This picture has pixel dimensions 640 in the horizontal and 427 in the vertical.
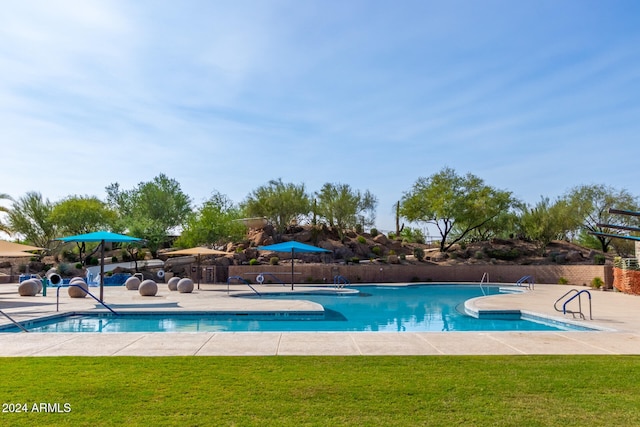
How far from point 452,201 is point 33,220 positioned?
3455cm

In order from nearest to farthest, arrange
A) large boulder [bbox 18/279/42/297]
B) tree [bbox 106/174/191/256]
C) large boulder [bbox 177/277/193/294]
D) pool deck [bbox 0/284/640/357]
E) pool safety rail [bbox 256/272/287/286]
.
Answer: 1. pool deck [bbox 0/284/640/357]
2. large boulder [bbox 18/279/42/297]
3. large boulder [bbox 177/277/193/294]
4. pool safety rail [bbox 256/272/287/286]
5. tree [bbox 106/174/191/256]

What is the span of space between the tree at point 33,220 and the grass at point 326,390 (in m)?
39.8

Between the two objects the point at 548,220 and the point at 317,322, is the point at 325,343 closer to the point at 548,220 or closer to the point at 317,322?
the point at 317,322

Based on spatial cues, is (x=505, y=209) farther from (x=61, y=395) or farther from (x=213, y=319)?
(x=61, y=395)

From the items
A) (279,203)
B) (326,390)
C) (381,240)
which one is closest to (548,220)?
(381,240)

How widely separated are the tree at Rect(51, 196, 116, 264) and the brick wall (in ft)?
61.4

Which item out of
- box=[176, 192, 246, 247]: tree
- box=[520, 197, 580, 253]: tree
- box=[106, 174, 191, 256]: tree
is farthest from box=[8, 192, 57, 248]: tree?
box=[520, 197, 580, 253]: tree

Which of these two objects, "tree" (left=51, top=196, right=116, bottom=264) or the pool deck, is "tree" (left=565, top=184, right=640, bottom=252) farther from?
"tree" (left=51, top=196, right=116, bottom=264)

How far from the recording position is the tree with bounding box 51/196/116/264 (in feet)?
130

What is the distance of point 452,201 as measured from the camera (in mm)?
35406

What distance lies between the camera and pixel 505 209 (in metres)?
37.8

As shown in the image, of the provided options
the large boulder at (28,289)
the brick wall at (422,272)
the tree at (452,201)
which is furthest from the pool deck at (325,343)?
the tree at (452,201)

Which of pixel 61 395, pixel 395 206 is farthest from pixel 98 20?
pixel 395 206

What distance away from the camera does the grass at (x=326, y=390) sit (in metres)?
4.26
